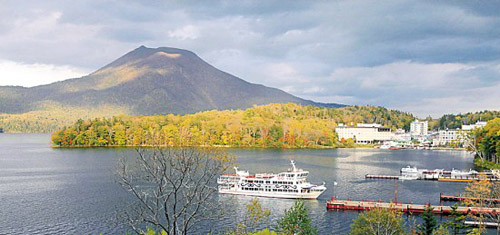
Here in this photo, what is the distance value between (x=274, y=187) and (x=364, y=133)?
10411 centimetres

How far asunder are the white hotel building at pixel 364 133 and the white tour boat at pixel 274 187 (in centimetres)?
9412

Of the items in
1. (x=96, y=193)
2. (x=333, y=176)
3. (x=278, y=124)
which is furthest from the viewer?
(x=278, y=124)

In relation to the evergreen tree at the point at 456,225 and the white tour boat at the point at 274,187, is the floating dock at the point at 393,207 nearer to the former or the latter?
the evergreen tree at the point at 456,225

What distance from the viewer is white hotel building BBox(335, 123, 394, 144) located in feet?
438

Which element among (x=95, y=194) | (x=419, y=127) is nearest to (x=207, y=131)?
(x=95, y=194)

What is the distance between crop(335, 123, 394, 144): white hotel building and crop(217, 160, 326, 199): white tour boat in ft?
309

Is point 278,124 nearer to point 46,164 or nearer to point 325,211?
point 46,164

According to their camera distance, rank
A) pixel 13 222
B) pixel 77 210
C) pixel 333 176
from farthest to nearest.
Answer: pixel 333 176 → pixel 77 210 → pixel 13 222

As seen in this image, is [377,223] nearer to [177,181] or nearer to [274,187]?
[177,181]

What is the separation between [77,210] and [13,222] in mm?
4561

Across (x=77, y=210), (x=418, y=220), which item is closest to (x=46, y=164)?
(x=77, y=210)

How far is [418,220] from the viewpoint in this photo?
2920cm

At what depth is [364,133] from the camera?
13638 cm

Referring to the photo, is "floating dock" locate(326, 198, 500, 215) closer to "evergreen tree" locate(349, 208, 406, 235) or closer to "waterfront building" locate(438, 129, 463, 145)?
"evergreen tree" locate(349, 208, 406, 235)
